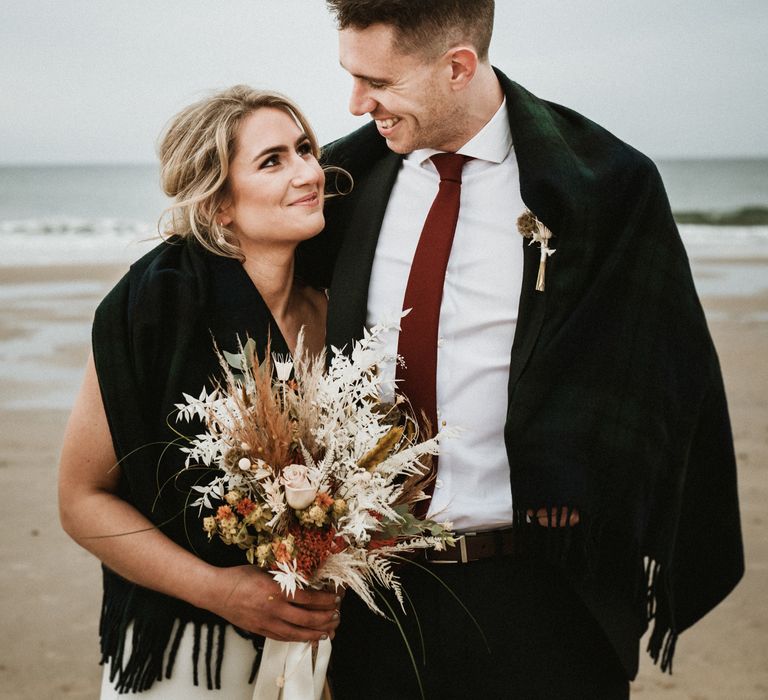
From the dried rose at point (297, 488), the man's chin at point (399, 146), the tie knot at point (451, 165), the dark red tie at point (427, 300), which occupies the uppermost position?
the man's chin at point (399, 146)

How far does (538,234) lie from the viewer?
257 cm

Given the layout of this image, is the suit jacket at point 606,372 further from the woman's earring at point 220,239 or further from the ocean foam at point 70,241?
the ocean foam at point 70,241

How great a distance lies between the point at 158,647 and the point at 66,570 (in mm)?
3496

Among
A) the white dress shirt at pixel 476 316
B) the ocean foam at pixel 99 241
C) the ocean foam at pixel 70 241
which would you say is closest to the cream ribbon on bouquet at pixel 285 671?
the white dress shirt at pixel 476 316

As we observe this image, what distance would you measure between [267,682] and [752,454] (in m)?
6.27

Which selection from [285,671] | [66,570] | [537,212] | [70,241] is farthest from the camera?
[70,241]

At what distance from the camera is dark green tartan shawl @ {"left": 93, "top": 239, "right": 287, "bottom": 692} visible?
2.51 meters

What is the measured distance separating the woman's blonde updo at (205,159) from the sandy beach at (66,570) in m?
2.74

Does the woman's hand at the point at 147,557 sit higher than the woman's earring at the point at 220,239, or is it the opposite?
the woman's earring at the point at 220,239

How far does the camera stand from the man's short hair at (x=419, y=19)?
8.91 ft

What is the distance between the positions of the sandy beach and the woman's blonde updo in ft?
8.99

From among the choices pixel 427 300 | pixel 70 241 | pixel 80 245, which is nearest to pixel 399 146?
pixel 427 300

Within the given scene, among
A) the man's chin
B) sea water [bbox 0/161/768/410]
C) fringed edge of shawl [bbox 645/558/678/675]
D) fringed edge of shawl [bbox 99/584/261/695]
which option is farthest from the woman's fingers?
the man's chin

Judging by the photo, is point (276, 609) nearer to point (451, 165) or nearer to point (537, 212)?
point (537, 212)
